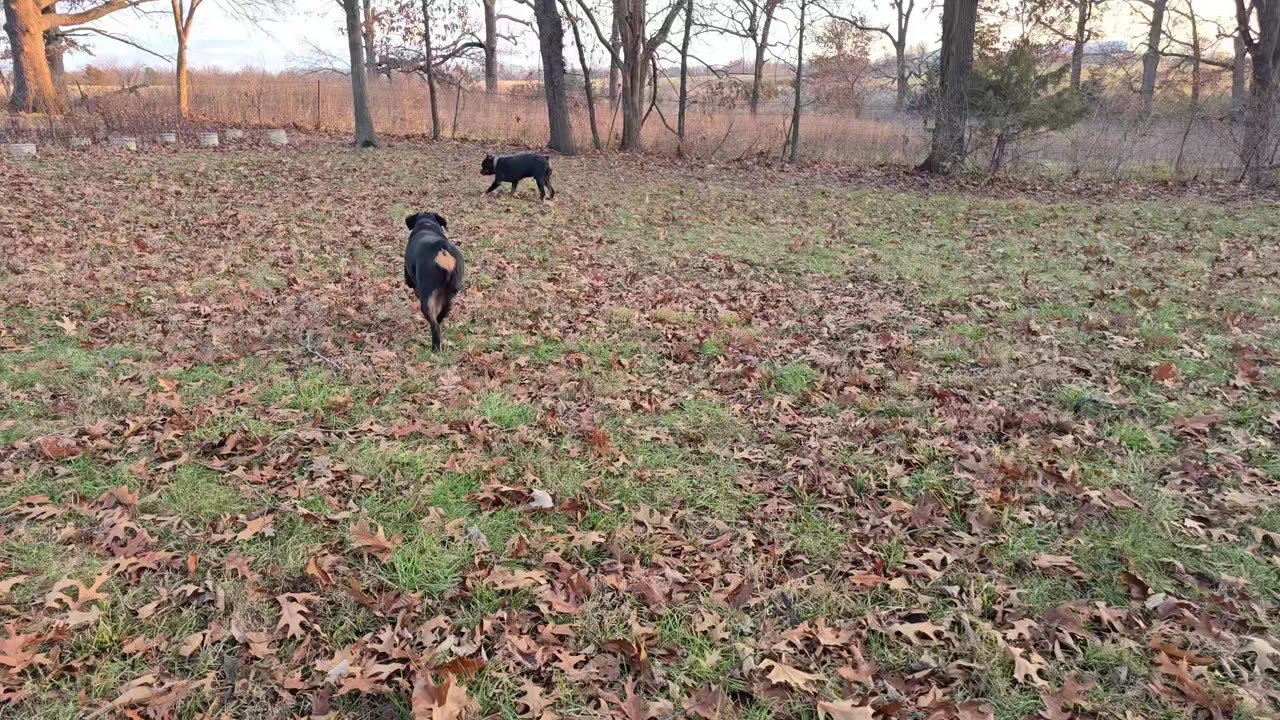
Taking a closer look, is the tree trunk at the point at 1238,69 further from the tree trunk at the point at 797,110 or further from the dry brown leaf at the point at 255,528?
the dry brown leaf at the point at 255,528

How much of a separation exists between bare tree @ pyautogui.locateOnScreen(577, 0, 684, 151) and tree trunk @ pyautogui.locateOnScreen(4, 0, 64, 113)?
52.8ft

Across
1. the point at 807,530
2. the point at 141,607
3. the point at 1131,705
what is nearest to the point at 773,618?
the point at 807,530

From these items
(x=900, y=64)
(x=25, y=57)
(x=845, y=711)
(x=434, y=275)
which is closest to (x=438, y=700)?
(x=845, y=711)

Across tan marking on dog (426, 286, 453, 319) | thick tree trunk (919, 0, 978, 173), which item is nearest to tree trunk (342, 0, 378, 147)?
thick tree trunk (919, 0, 978, 173)

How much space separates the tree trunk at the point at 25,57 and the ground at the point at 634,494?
1778 centimetres

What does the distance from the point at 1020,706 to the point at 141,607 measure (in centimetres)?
336

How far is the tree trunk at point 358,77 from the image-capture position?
17.8m

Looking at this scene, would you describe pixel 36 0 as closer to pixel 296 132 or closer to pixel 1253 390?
pixel 296 132

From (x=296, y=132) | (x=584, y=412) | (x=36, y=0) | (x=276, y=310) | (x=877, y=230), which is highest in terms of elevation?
(x=36, y=0)

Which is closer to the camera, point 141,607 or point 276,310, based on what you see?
point 141,607

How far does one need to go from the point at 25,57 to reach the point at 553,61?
1580 centimetres

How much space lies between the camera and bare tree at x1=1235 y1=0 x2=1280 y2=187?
50.4ft

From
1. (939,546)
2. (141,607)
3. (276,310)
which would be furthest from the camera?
(276,310)

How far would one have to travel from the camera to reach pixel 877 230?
36.4 feet
